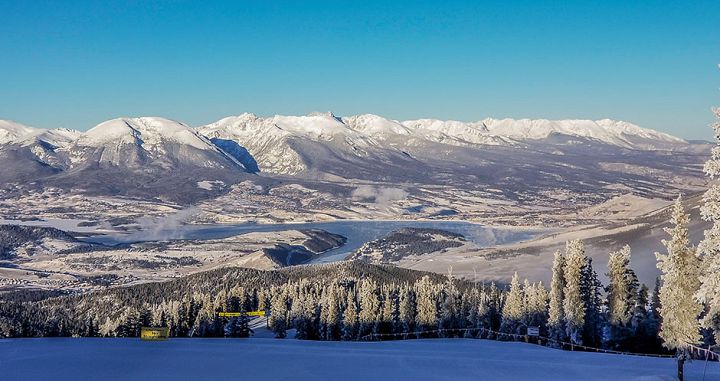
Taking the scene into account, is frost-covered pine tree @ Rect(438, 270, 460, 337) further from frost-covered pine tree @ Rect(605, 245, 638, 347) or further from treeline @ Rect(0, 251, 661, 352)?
frost-covered pine tree @ Rect(605, 245, 638, 347)

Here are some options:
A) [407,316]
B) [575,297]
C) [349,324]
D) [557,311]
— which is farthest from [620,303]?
[349,324]

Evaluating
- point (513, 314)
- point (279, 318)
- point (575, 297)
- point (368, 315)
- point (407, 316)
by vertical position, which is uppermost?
point (575, 297)

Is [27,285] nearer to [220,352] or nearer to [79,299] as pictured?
[79,299]

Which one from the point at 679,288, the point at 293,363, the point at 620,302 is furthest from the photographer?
the point at 620,302

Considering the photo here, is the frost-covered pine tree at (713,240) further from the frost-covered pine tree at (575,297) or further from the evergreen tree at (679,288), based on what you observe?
the frost-covered pine tree at (575,297)

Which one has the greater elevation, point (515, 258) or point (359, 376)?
point (515, 258)

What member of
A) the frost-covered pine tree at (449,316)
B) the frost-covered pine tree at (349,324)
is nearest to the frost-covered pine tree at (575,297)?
the frost-covered pine tree at (449,316)

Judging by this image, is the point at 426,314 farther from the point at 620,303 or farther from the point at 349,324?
the point at 620,303

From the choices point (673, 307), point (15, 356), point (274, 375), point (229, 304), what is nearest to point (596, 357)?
point (673, 307)
